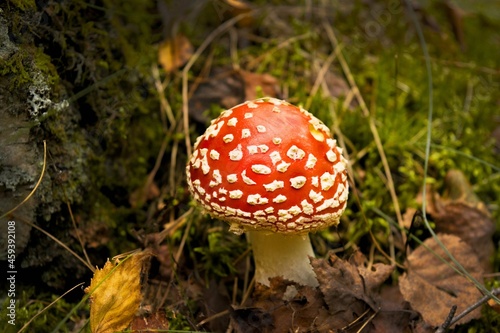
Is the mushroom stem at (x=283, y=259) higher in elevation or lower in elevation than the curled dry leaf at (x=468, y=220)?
higher

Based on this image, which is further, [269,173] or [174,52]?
[174,52]

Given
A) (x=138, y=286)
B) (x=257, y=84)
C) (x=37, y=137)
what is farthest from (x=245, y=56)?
(x=138, y=286)

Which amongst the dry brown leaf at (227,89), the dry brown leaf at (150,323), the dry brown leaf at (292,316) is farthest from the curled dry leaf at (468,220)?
the dry brown leaf at (150,323)

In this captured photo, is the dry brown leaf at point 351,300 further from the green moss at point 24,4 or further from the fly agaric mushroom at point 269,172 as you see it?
the green moss at point 24,4

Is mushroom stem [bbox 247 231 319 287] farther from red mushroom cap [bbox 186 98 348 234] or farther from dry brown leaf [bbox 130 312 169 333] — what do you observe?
dry brown leaf [bbox 130 312 169 333]

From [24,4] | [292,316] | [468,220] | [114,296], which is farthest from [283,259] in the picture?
[24,4]

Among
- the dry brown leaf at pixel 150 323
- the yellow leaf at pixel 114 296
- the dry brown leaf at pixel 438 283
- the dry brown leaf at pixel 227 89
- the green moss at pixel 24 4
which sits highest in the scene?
the green moss at pixel 24 4

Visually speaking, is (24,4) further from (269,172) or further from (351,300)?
(351,300)

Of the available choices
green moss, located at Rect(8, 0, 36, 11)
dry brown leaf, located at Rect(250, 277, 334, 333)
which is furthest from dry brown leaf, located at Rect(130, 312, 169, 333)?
green moss, located at Rect(8, 0, 36, 11)
